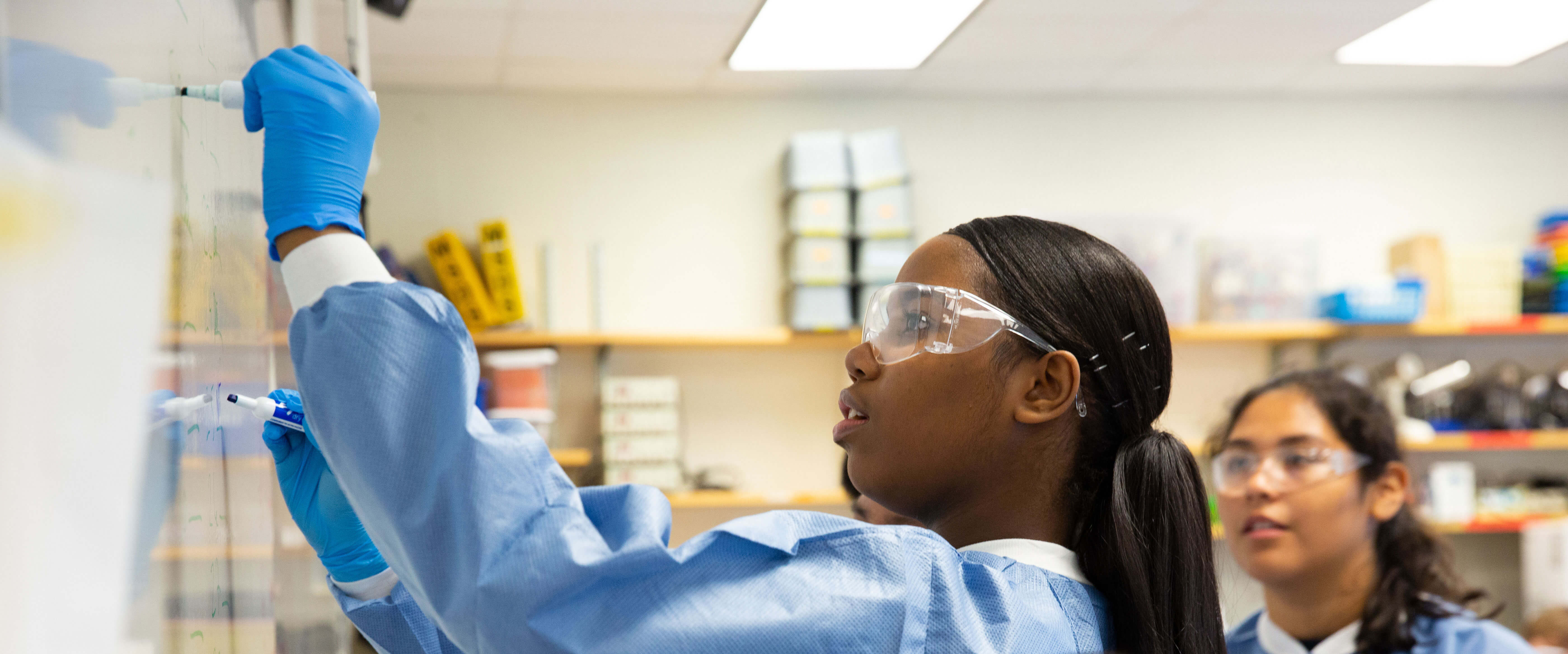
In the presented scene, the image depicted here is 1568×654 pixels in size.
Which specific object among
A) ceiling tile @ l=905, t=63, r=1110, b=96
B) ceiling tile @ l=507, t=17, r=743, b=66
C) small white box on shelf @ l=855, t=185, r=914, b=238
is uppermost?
ceiling tile @ l=507, t=17, r=743, b=66

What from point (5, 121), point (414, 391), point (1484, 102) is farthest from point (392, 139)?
point (1484, 102)

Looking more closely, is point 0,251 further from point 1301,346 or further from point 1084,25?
point 1301,346

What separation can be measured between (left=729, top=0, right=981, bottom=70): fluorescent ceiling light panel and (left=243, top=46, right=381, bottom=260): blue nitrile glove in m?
2.13

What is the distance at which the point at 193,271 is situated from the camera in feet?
2.23

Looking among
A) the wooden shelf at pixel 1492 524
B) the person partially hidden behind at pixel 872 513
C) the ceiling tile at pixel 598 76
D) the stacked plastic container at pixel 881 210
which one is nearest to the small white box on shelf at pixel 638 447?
the stacked plastic container at pixel 881 210

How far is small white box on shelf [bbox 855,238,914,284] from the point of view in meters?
3.25

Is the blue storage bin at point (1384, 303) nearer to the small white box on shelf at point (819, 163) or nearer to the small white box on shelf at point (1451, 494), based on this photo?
the small white box on shelf at point (1451, 494)

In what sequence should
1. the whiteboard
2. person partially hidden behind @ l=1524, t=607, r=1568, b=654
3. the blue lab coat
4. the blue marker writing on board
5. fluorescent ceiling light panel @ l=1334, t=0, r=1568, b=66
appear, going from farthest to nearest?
fluorescent ceiling light panel @ l=1334, t=0, r=1568, b=66 < person partially hidden behind @ l=1524, t=607, r=1568, b=654 < the blue lab coat < the blue marker writing on board < the whiteboard

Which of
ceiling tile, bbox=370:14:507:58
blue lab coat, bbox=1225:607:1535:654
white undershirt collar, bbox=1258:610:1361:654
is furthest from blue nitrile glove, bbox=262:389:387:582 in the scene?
ceiling tile, bbox=370:14:507:58

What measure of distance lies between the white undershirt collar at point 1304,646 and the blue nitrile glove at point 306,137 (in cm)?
184

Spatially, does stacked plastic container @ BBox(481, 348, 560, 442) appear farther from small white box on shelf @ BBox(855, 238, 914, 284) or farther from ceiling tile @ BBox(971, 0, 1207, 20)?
ceiling tile @ BBox(971, 0, 1207, 20)

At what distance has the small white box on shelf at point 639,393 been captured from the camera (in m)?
3.22

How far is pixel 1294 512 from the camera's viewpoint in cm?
195

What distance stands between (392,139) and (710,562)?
121 inches
